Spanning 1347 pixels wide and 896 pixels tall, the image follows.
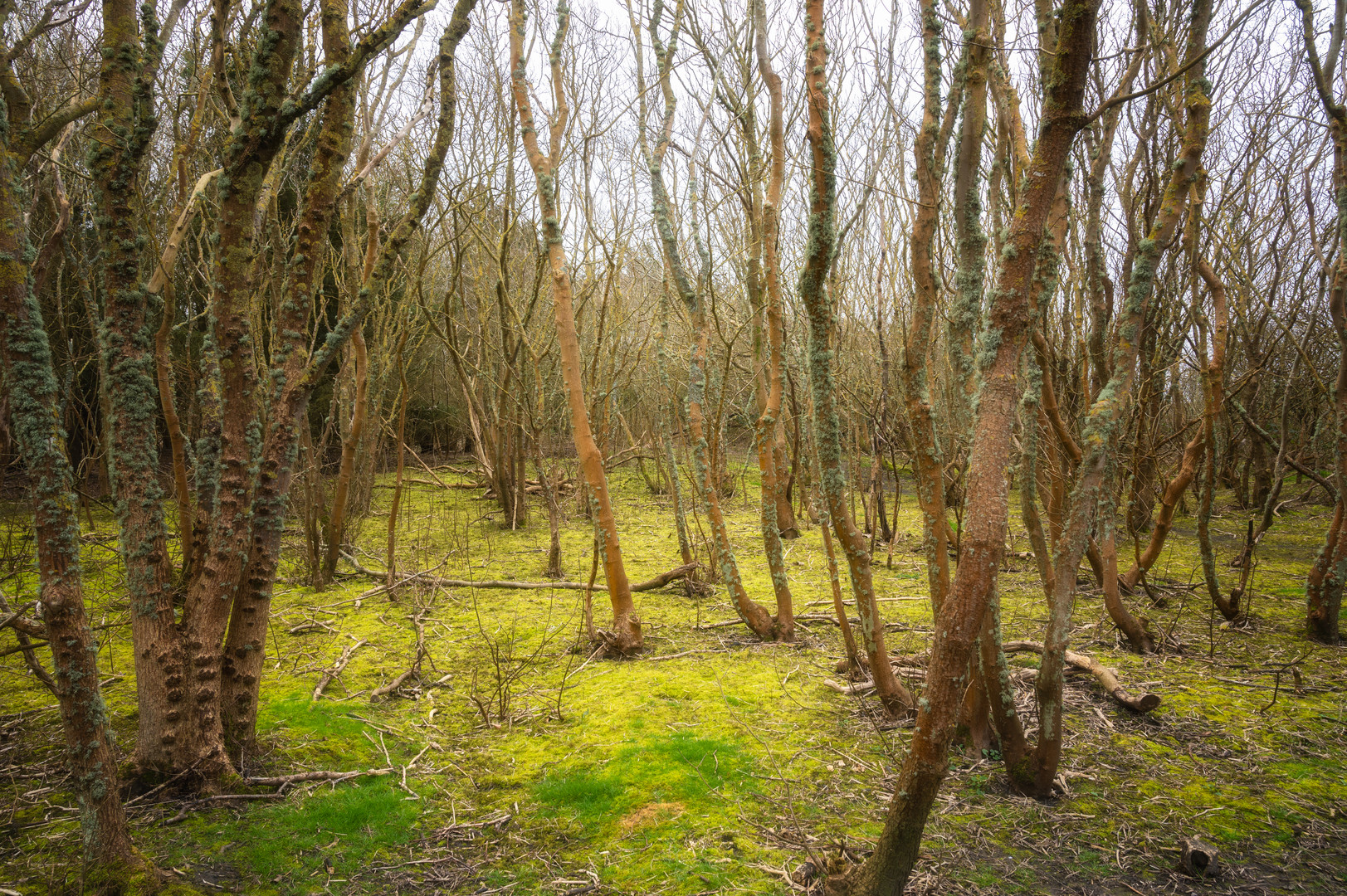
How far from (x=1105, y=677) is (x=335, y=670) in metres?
3.75

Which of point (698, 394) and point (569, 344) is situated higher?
point (569, 344)

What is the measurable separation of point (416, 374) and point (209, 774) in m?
10.3

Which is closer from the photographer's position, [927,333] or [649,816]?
[649,816]

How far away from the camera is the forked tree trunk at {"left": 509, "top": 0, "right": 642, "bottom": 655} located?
391 cm

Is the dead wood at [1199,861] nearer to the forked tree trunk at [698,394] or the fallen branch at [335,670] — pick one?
the forked tree trunk at [698,394]

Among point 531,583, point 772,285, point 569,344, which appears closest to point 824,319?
point 772,285

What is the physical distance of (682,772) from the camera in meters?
2.75

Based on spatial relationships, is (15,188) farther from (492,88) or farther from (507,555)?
(492,88)

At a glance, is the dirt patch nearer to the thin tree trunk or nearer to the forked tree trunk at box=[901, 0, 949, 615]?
the thin tree trunk

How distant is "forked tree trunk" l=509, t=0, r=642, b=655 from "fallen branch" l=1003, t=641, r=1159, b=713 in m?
2.06

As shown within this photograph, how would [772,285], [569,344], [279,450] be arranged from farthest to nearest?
[569,344], [772,285], [279,450]

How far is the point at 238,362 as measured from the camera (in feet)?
8.20

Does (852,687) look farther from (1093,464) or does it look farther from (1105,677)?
(1093,464)

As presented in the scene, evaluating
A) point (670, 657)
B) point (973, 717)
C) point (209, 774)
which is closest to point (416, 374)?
point (670, 657)
